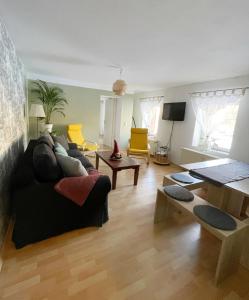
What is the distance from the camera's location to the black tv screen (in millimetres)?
4113

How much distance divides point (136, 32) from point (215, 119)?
8.62 ft

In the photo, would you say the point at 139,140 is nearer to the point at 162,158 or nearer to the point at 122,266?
the point at 162,158

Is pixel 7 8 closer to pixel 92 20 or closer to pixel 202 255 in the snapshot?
pixel 92 20

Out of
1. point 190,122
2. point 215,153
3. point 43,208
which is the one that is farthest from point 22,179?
point 190,122

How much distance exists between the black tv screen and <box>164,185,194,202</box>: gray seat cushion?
8.62ft

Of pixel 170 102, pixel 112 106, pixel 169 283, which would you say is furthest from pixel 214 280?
pixel 112 106

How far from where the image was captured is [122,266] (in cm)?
146

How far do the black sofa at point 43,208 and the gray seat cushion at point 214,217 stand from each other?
0.92m

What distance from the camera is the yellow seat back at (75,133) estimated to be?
450 centimetres

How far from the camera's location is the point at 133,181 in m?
3.24

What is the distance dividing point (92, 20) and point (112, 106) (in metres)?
4.34

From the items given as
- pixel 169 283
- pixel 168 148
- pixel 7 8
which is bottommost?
pixel 169 283

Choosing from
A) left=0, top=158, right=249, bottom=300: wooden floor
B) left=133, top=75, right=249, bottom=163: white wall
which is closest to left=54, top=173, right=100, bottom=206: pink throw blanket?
left=0, top=158, right=249, bottom=300: wooden floor

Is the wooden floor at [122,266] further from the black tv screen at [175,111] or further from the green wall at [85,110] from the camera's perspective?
the green wall at [85,110]
